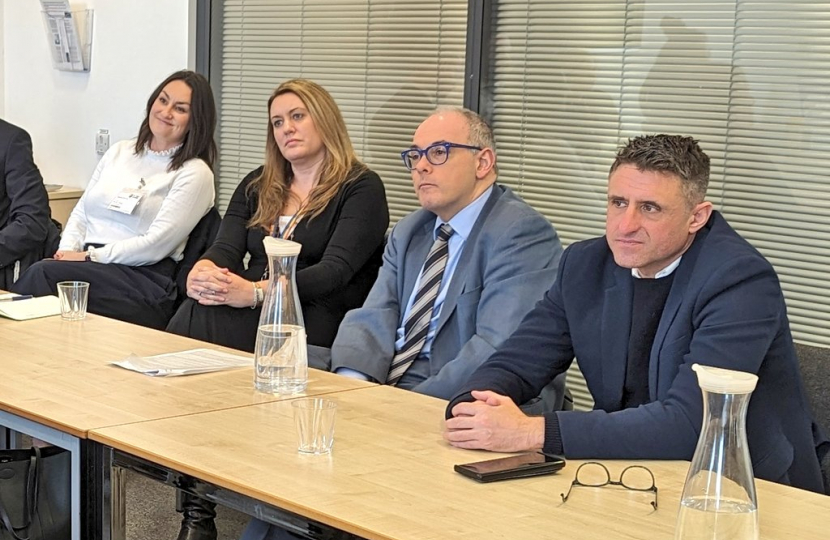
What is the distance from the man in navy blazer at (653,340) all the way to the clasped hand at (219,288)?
1.27 meters

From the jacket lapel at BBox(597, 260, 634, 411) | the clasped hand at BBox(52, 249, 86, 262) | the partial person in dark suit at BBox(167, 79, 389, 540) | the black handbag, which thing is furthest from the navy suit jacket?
the clasped hand at BBox(52, 249, 86, 262)

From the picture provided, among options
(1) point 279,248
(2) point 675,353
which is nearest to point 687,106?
(2) point 675,353

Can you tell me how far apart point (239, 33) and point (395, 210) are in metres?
1.28

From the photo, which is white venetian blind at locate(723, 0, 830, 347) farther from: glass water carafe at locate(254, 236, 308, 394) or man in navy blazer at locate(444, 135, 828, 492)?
glass water carafe at locate(254, 236, 308, 394)

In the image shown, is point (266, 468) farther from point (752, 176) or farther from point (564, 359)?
point (752, 176)

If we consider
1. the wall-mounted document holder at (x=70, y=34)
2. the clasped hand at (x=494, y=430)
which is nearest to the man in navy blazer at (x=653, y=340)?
the clasped hand at (x=494, y=430)

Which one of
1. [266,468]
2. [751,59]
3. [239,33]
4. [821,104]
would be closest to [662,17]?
[751,59]

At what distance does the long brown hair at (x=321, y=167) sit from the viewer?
12.3ft

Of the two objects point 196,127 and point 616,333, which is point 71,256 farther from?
point 616,333

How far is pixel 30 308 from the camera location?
3184mm

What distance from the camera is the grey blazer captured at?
285cm

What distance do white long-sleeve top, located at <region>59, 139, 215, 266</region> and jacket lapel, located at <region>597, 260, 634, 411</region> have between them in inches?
90.4

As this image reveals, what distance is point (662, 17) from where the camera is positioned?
152 inches

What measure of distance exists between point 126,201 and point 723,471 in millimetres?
3332
